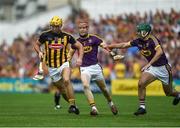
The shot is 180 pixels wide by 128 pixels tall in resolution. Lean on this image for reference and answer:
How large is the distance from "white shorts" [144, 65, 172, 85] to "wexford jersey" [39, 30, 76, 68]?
7.39 feet

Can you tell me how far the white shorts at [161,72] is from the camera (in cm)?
2059

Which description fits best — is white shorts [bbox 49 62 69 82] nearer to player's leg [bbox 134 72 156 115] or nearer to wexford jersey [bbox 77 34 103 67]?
wexford jersey [bbox 77 34 103 67]

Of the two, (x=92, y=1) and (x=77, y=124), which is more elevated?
(x=92, y=1)

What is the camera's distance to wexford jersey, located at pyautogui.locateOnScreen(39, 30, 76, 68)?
20.4 m

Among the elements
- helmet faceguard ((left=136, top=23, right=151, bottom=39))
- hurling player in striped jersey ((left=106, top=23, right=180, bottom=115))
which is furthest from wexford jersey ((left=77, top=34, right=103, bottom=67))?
helmet faceguard ((left=136, top=23, right=151, bottom=39))

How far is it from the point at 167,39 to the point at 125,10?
401 cm

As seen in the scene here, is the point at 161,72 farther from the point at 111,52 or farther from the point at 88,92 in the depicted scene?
the point at 88,92

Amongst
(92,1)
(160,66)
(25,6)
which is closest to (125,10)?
(92,1)

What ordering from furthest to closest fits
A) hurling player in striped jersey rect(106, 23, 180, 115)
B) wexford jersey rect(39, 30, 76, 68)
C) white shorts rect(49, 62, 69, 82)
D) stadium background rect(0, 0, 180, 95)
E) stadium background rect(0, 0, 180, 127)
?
stadium background rect(0, 0, 180, 95)
stadium background rect(0, 0, 180, 127)
white shorts rect(49, 62, 69, 82)
wexford jersey rect(39, 30, 76, 68)
hurling player in striped jersey rect(106, 23, 180, 115)

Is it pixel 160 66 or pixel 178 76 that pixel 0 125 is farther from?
pixel 178 76

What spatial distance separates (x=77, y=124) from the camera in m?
16.8

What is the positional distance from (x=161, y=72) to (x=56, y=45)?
2.94m

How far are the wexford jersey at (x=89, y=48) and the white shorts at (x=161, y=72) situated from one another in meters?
1.47

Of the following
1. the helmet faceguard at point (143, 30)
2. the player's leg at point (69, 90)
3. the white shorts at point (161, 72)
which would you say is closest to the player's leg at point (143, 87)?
the white shorts at point (161, 72)
